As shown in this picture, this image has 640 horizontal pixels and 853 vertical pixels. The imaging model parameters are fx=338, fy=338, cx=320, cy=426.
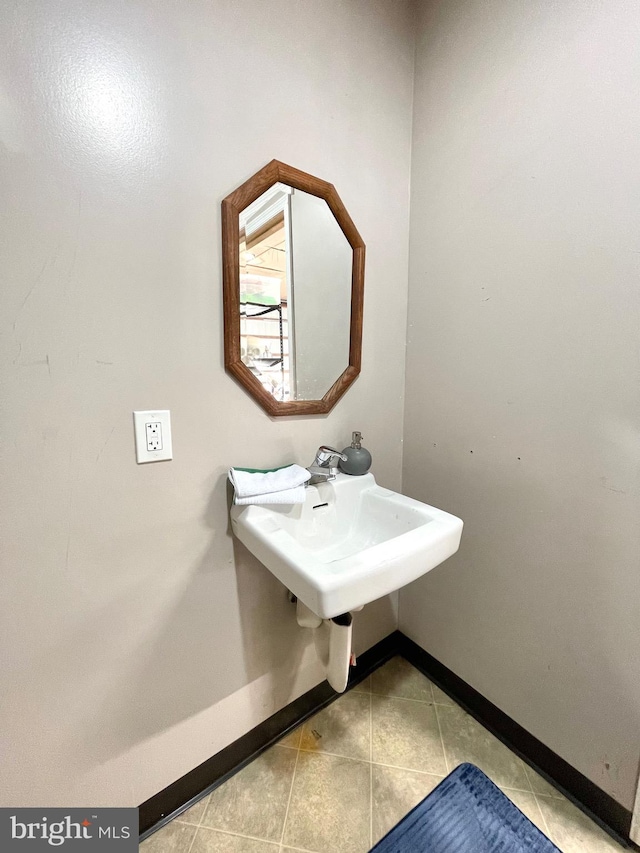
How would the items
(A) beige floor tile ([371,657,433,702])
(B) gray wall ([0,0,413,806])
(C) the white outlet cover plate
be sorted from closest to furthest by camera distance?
(B) gray wall ([0,0,413,806]) < (C) the white outlet cover plate < (A) beige floor tile ([371,657,433,702])

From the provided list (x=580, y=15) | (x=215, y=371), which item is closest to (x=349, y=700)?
(x=215, y=371)

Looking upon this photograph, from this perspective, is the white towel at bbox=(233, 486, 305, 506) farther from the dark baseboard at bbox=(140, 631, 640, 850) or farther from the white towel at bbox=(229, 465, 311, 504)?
the dark baseboard at bbox=(140, 631, 640, 850)

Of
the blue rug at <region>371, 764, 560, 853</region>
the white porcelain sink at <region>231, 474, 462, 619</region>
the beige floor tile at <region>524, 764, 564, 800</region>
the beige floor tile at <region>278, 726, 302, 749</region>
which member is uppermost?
the white porcelain sink at <region>231, 474, 462, 619</region>

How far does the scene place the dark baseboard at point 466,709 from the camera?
0.92m

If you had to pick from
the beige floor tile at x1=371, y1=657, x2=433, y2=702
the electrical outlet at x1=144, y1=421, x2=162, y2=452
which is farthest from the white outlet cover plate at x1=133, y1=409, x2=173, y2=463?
the beige floor tile at x1=371, y1=657, x2=433, y2=702

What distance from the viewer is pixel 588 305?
2.84 ft

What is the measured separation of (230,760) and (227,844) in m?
0.18

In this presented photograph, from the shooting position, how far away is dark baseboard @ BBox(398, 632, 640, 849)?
0.91m

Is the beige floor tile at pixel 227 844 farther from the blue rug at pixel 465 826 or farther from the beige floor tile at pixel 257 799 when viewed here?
the blue rug at pixel 465 826

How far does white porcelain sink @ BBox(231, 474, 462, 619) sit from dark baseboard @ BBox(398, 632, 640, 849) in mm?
735

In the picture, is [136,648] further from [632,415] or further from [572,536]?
[632,415]

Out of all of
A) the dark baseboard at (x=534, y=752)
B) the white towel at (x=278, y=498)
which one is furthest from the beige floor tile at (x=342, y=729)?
the white towel at (x=278, y=498)

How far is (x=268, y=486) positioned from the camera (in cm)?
93

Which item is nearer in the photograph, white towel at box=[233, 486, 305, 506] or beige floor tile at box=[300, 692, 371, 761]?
white towel at box=[233, 486, 305, 506]
